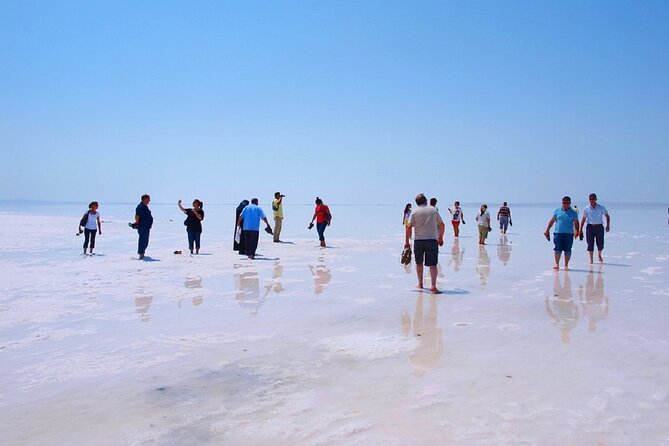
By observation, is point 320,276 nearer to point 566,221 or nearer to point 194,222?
point 566,221

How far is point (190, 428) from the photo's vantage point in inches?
147

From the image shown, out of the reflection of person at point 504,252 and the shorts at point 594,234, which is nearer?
the shorts at point 594,234

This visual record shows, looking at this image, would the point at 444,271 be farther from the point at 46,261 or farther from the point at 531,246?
the point at 46,261

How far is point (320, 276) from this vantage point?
37.6 ft

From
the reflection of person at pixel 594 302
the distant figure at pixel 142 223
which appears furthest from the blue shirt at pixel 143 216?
the reflection of person at pixel 594 302

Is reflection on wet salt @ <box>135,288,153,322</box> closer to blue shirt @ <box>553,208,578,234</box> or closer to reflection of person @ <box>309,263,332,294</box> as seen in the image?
reflection of person @ <box>309,263,332,294</box>

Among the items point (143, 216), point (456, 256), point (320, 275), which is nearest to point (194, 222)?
point (143, 216)

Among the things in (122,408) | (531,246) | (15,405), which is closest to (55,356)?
(15,405)

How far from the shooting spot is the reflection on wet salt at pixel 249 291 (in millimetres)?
8203

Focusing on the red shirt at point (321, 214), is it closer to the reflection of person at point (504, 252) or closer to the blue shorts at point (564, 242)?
the reflection of person at point (504, 252)

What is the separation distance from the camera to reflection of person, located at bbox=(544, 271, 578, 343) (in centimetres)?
661

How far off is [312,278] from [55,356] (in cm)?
A: 622

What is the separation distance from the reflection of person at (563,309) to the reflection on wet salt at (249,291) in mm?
4370

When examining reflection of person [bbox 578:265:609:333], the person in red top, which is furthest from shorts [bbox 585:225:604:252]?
the person in red top
